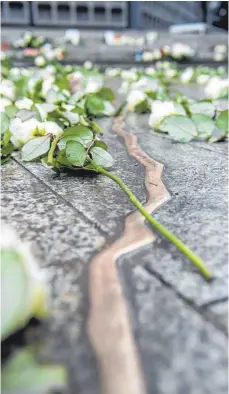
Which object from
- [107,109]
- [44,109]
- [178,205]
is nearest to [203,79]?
[107,109]

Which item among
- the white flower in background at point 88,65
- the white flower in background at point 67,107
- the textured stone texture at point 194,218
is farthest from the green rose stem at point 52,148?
the white flower in background at point 88,65

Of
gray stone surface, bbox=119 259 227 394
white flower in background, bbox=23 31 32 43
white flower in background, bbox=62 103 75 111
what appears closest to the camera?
gray stone surface, bbox=119 259 227 394

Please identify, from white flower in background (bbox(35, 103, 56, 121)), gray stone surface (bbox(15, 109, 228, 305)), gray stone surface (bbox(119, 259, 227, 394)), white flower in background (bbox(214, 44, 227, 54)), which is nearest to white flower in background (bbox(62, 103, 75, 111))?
white flower in background (bbox(35, 103, 56, 121))

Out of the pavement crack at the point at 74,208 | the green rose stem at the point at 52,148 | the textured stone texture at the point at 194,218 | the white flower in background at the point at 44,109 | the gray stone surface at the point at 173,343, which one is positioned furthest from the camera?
the white flower in background at the point at 44,109

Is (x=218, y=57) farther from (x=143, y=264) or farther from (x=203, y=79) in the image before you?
(x=143, y=264)

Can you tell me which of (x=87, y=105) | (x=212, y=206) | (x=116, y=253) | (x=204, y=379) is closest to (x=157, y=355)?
(x=204, y=379)

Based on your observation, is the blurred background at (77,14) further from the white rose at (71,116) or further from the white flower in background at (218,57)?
the white rose at (71,116)

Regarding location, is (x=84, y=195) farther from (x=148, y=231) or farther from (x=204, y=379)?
(x=204, y=379)

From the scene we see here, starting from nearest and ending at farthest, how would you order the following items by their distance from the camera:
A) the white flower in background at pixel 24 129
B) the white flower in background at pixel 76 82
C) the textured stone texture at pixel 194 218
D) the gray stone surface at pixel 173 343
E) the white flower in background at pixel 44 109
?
the gray stone surface at pixel 173 343 → the textured stone texture at pixel 194 218 → the white flower in background at pixel 24 129 → the white flower in background at pixel 44 109 → the white flower in background at pixel 76 82

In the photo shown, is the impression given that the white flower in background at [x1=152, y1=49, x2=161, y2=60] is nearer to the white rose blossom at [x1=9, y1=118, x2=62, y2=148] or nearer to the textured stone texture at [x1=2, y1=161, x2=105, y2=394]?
the white rose blossom at [x1=9, y1=118, x2=62, y2=148]
